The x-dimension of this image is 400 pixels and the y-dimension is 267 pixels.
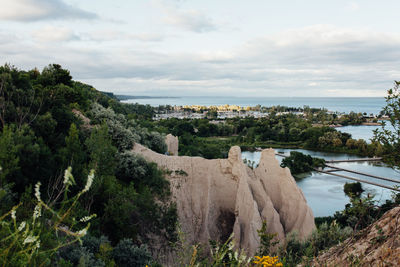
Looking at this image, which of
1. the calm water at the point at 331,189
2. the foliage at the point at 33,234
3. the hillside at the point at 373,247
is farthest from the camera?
the calm water at the point at 331,189

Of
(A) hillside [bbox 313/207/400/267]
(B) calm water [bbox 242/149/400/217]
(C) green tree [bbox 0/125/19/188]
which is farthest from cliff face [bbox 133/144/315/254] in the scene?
(A) hillside [bbox 313/207/400/267]

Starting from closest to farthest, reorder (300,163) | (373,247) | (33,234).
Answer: (33,234)
(373,247)
(300,163)

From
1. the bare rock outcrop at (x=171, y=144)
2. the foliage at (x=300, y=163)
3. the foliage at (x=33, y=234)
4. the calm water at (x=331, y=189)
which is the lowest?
the calm water at (x=331, y=189)

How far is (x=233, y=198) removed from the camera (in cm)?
1738

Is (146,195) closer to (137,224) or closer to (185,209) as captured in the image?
(137,224)

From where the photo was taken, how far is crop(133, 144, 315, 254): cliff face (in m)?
15.7

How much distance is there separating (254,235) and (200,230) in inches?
112

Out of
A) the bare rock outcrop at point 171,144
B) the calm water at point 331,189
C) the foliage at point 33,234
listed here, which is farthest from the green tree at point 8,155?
the calm water at point 331,189

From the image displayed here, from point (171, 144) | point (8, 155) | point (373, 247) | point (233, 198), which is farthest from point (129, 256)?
point (171, 144)

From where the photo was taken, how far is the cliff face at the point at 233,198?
15711 mm

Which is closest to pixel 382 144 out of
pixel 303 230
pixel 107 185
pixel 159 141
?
pixel 107 185

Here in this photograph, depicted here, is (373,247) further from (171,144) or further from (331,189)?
(331,189)

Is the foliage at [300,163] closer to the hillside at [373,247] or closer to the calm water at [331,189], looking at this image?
the calm water at [331,189]

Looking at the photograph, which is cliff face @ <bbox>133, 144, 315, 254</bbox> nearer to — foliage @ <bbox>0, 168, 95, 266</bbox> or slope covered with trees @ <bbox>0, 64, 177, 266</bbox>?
slope covered with trees @ <bbox>0, 64, 177, 266</bbox>
